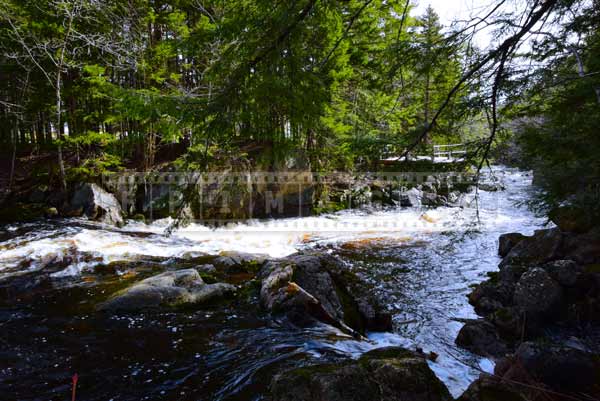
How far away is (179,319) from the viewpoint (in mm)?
5078

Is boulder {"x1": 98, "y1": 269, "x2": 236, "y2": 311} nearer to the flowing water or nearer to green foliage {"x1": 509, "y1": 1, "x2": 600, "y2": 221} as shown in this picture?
the flowing water

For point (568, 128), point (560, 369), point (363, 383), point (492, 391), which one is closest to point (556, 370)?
point (560, 369)

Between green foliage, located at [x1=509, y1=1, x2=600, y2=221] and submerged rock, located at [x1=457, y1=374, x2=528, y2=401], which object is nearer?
submerged rock, located at [x1=457, y1=374, x2=528, y2=401]

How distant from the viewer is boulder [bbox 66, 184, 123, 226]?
473 inches

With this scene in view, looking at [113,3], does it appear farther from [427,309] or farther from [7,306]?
[427,309]

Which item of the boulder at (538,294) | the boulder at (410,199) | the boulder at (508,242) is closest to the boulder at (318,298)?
the boulder at (538,294)

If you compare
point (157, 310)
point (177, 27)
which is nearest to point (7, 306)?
point (157, 310)

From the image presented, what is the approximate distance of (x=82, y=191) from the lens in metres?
12.7

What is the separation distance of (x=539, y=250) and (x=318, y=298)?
214 inches

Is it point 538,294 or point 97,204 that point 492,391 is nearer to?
point 538,294

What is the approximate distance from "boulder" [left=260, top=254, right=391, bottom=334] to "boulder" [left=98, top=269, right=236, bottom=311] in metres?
0.92

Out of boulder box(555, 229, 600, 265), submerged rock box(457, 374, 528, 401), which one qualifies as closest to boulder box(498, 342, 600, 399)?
submerged rock box(457, 374, 528, 401)

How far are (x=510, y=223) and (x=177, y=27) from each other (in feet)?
48.5

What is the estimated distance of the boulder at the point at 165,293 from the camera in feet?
17.8
